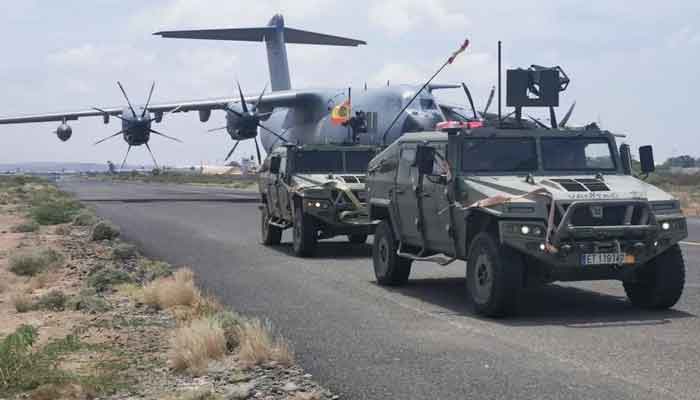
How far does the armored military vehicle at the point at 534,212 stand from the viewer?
31.5 ft

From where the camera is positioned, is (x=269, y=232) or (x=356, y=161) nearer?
(x=356, y=161)

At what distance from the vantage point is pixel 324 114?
38719 mm

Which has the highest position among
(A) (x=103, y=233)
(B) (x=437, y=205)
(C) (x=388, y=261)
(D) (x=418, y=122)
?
(D) (x=418, y=122)

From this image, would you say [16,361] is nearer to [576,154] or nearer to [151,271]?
[576,154]

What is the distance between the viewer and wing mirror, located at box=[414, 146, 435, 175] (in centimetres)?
1113

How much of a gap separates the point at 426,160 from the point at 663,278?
285 centimetres

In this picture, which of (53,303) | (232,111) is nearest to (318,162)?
(53,303)

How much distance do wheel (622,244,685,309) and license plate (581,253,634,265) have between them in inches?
29.2

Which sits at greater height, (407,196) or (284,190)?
(407,196)

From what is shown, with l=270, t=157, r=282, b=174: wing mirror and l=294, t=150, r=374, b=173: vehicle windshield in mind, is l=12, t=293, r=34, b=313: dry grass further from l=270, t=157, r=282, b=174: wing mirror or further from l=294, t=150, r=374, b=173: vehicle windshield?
l=270, t=157, r=282, b=174: wing mirror

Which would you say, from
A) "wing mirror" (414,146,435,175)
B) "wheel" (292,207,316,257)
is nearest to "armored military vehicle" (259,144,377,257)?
"wheel" (292,207,316,257)

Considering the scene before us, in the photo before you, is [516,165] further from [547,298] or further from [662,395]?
[662,395]

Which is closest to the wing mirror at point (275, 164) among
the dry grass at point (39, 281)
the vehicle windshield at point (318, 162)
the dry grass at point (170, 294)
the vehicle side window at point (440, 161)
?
the vehicle windshield at point (318, 162)

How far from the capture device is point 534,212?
968cm
